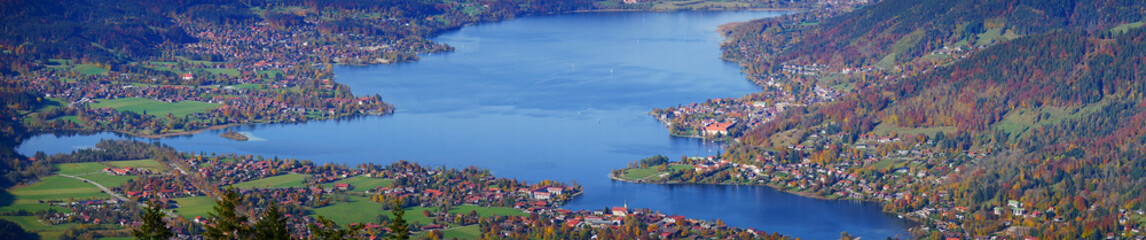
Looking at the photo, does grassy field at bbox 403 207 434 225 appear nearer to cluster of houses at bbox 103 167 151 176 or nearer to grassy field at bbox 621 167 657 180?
grassy field at bbox 621 167 657 180

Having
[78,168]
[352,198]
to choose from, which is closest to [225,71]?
[78,168]

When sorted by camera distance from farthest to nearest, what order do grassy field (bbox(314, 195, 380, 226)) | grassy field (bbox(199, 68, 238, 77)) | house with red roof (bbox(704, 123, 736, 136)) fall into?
grassy field (bbox(199, 68, 238, 77)), house with red roof (bbox(704, 123, 736, 136)), grassy field (bbox(314, 195, 380, 226))

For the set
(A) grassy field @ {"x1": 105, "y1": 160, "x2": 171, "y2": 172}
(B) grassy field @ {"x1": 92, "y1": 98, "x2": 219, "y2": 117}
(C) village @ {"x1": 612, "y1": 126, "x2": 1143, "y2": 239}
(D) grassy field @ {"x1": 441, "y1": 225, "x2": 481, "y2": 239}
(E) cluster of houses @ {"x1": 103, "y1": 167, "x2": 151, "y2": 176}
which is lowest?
(C) village @ {"x1": 612, "y1": 126, "x2": 1143, "y2": 239}

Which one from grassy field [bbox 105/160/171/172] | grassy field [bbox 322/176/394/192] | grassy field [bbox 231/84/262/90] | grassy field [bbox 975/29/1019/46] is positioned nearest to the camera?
grassy field [bbox 322/176/394/192]

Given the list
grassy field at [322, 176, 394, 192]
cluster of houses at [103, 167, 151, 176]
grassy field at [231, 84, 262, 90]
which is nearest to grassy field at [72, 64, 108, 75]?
grassy field at [231, 84, 262, 90]

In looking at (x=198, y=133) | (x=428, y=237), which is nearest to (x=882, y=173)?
(x=428, y=237)

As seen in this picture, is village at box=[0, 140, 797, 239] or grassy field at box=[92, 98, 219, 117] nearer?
village at box=[0, 140, 797, 239]
